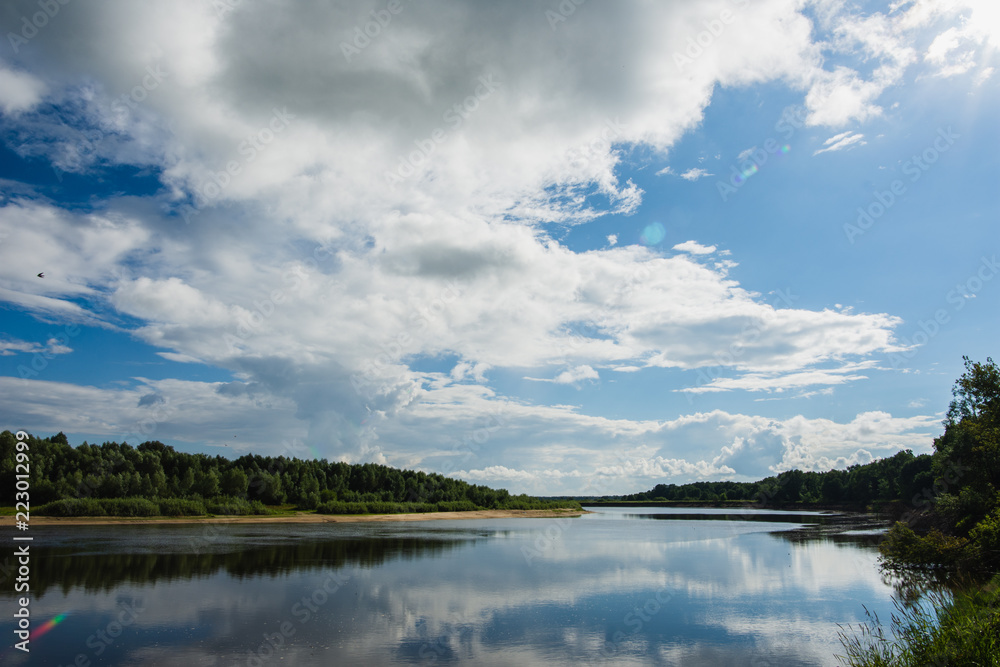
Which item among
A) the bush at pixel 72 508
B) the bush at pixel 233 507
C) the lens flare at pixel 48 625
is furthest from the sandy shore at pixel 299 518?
the lens flare at pixel 48 625

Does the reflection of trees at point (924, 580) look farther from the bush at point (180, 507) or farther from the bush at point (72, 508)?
the bush at point (72, 508)

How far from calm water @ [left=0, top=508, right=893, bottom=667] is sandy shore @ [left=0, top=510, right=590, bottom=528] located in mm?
35921

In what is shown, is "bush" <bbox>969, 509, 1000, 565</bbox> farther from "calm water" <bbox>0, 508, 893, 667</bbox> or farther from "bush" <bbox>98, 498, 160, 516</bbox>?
"bush" <bbox>98, 498, 160, 516</bbox>

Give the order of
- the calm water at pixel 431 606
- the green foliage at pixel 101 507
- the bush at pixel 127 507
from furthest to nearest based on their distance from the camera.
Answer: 1. the bush at pixel 127 507
2. the green foliage at pixel 101 507
3. the calm water at pixel 431 606

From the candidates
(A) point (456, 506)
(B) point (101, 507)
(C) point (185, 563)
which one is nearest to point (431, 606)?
(C) point (185, 563)

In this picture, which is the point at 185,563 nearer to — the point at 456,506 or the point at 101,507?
the point at 101,507

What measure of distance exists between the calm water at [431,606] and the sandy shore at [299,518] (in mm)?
35921

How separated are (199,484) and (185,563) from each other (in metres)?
82.4

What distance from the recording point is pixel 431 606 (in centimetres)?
2852

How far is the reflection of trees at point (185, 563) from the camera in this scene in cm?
3278

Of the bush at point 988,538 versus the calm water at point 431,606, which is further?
the bush at point 988,538

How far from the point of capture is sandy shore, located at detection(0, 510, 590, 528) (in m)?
82.2

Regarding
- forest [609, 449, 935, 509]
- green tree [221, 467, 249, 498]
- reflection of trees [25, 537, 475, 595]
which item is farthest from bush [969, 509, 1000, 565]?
green tree [221, 467, 249, 498]

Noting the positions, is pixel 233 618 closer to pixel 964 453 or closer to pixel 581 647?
pixel 581 647
